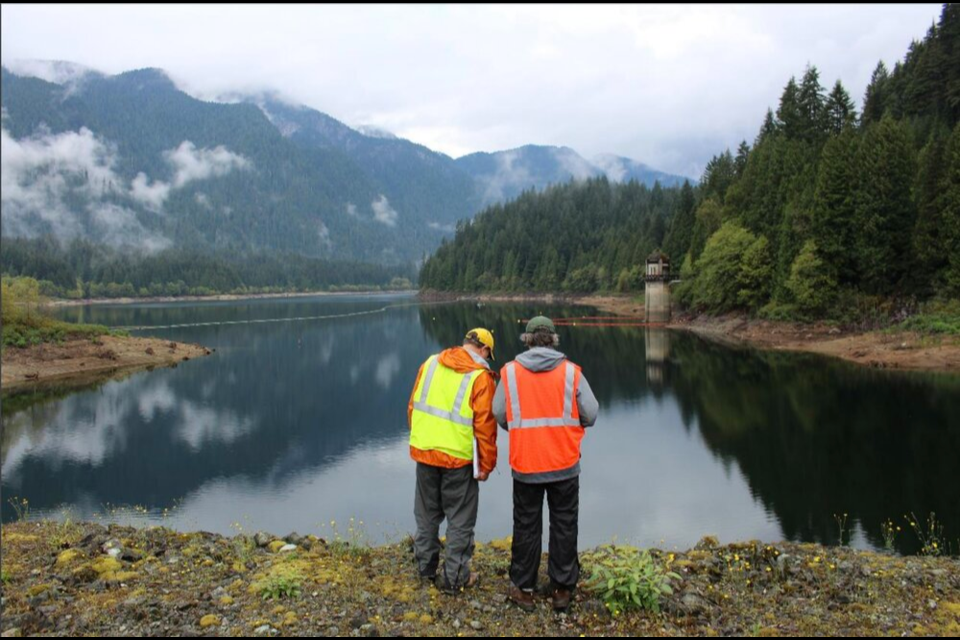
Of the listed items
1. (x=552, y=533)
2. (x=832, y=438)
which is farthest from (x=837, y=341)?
(x=552, y=533)

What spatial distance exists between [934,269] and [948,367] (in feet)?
36.3

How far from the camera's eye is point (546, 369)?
22.3ft

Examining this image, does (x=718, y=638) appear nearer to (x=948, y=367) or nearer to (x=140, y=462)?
(x=140, y=462)

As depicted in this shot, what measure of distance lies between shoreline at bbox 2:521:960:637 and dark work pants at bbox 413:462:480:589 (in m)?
0.25

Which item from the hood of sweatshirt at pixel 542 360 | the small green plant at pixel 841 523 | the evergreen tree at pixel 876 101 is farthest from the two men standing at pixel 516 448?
the evergreen tree at pixel 876 101

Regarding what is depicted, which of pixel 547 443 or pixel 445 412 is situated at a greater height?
pixel 445 412

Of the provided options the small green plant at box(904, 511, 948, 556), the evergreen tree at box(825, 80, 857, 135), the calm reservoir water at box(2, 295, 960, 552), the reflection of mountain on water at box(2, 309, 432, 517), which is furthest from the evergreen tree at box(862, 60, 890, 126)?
the small green plant at box(904, 511, 948, 556)

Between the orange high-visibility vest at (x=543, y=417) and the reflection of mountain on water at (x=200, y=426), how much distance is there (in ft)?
52.5

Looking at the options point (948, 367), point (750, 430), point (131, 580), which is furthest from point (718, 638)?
point (948, 367)

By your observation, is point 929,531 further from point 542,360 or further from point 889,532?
point 542,360

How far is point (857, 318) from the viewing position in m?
47.9

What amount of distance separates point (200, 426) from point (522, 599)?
27.2m

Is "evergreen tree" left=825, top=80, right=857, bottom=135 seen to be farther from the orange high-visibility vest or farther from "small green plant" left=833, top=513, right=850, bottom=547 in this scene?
the orange high-visibility vest

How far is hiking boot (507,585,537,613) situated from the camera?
271 inches
